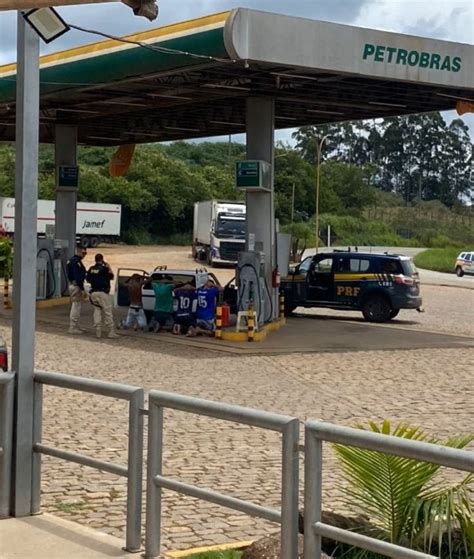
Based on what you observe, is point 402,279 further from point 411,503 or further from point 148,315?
point 411,503

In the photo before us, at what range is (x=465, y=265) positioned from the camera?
71312mm

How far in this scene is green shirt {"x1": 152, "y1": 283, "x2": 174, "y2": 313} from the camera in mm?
24375

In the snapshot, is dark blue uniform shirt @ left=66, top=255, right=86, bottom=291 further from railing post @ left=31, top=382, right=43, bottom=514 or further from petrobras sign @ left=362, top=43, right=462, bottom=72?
railing post @ left=31, top=382, right=43, bottom=514

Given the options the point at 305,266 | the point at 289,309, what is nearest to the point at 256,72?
the point at 305,266

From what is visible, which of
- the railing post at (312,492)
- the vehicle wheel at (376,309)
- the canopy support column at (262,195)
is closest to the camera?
the railing post at (312,492)

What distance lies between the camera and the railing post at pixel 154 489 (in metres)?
6.78

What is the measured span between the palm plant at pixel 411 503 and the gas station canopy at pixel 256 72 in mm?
14048

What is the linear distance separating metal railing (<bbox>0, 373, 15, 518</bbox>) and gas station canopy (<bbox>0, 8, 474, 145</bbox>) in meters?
12.5

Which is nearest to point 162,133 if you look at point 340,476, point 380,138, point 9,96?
point 9,96

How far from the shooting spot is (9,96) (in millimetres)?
26594

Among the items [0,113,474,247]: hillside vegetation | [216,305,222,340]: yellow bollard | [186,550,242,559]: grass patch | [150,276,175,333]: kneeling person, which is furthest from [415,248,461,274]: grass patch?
[186,550,242,559]: grass patch

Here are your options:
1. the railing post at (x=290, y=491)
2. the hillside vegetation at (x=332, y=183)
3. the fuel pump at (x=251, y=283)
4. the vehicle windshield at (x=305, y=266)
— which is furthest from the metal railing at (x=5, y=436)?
the hillside vegetation at (x=332, y=183)

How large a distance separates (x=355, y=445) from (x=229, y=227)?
57.0 metres

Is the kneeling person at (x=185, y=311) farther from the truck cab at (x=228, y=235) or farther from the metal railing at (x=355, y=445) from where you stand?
the truck cab at (x=228, y=235)
